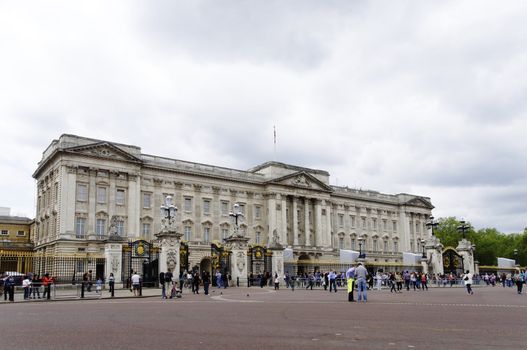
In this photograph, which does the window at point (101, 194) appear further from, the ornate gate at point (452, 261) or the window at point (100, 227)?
the ornate gate at point (452, 261)

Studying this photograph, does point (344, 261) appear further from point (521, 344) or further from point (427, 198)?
point (427, 198)

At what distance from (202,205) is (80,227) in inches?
660

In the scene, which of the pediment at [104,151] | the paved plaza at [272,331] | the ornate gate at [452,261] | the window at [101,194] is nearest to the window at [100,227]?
the window at [101,194]

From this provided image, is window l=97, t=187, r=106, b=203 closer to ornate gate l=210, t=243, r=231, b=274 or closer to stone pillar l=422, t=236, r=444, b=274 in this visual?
ornate gate l=210, t=243, r=231, b=274

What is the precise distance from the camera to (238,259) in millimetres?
38469

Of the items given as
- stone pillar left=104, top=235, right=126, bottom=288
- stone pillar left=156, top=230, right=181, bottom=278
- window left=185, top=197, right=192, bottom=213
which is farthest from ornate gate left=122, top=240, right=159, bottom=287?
window left=185, top=197, right=192, bottom=213

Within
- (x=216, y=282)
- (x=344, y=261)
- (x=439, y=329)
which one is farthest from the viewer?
(x=344, y=261)

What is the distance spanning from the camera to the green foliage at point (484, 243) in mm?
102219

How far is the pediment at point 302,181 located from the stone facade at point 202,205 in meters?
0.16

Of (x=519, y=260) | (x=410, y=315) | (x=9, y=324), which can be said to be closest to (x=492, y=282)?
(x=410, y=315)

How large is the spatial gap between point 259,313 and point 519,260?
Result: 10519 centimetres

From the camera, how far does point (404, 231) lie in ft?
305

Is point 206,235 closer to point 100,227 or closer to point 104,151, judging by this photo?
point 100,227

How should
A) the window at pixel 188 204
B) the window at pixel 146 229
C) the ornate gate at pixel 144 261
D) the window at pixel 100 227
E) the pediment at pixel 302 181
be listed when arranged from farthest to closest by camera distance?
1. the pediment at pixel 302 181
2. the window at pixel 188 204
3. the window at pixel 146 229
4. the window at pixel 100 227
5. the ornate gate at pixel 144 261
